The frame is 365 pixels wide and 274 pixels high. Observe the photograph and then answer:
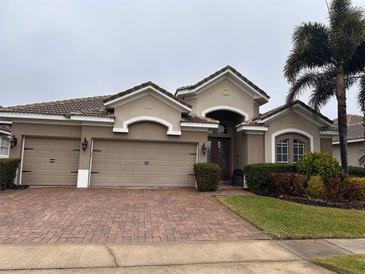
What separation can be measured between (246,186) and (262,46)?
1018cm

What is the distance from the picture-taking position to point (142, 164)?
540 inches

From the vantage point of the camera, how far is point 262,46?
61.4ft

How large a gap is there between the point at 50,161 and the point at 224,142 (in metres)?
10.0

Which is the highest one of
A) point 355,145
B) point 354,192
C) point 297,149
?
point 355,145

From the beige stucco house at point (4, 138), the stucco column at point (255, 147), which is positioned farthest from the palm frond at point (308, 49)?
the beige stucco house at point (4, 138)

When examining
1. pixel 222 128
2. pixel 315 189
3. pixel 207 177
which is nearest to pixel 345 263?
pixel 315 189

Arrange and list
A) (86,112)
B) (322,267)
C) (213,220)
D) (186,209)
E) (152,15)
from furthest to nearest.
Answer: (152,15)
(86,112)
(186,209)
(213,220)
(322,267)

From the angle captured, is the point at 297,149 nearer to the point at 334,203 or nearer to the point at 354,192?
the point at 354,192

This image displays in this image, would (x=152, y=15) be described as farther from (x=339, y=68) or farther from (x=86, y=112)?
(x=339, y=68)

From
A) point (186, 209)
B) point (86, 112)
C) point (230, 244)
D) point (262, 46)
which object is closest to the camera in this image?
point (230, 244)

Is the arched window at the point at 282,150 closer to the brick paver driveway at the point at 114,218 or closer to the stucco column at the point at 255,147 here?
the stucco column at the point at 255,147

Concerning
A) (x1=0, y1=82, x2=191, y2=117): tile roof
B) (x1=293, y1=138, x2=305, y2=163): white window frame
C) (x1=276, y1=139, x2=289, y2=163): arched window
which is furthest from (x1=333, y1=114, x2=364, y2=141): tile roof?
(x1=0, y1=82, x2=191, y2=117): tile roof

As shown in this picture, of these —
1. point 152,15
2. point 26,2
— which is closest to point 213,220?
point 152,15

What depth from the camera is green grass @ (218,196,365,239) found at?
269 inches
